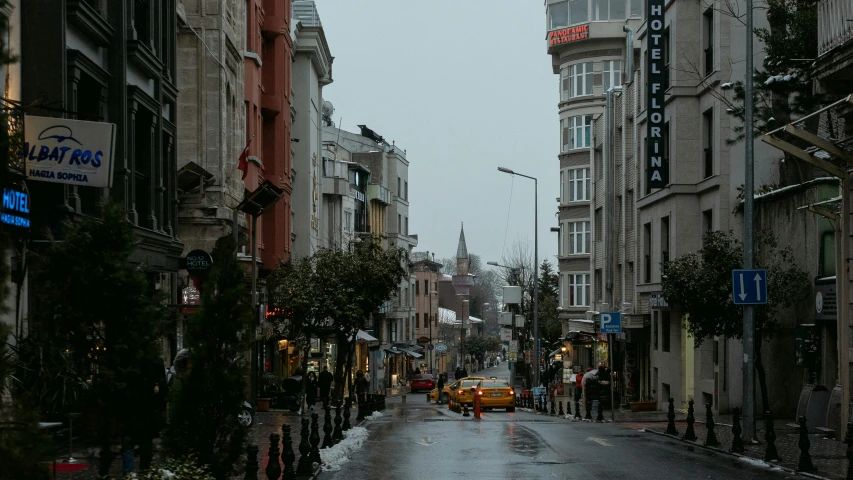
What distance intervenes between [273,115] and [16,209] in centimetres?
3310

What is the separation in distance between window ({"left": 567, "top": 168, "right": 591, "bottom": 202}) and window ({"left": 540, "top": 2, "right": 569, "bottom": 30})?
29.6ft

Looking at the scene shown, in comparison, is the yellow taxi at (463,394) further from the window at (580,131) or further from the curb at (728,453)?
the window at (580,131)

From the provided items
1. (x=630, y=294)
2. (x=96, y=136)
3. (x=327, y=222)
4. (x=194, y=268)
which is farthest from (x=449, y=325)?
(x=96, y=136)

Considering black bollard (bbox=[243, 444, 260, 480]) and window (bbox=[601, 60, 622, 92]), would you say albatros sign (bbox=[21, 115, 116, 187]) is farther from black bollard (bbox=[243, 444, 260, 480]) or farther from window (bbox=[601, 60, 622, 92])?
window (bbox=[601, 60, 622, 92])

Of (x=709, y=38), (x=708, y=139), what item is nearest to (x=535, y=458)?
(x=708, y=139)

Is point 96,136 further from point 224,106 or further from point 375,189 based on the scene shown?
point 375,189

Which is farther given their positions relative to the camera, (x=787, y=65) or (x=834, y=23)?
(x=787, y=65)

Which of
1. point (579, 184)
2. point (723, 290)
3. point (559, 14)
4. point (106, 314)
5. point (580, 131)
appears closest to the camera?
point (106, 314)

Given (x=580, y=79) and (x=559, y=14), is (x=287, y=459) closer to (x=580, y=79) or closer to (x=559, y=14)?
(x=580, y=79)

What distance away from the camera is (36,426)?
679 cm

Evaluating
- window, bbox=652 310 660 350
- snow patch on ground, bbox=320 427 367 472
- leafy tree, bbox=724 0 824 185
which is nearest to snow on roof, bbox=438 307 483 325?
window, bbox=652 310 660 350

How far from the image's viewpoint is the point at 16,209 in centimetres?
1614

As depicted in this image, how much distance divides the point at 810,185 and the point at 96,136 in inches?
695

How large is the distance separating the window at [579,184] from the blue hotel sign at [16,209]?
174 ft
